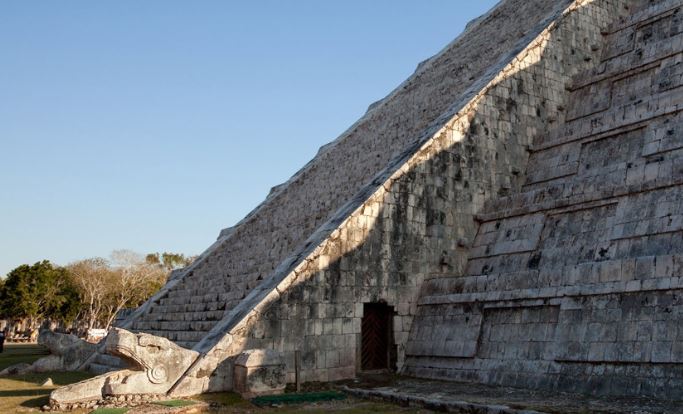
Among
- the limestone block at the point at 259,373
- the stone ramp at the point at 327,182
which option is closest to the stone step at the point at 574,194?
the stone ramp at the point at 327,182

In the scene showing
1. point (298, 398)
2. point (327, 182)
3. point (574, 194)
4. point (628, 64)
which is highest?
point (628, 64)

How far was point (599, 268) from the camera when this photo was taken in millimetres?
8562

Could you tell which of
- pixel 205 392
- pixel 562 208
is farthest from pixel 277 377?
pixel 562 208

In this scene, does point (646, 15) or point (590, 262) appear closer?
point (590, 262)

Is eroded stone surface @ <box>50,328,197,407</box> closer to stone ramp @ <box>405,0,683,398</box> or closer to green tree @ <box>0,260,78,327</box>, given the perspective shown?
stone ramp @ <box>405,0,683,398</box>

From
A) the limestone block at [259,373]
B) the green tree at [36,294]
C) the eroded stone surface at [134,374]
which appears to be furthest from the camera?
the green tree at [36,294]

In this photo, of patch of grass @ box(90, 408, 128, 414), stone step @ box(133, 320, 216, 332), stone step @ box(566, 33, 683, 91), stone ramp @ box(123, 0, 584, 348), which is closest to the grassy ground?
patch of grass @ box(90, 408, 128, 414)

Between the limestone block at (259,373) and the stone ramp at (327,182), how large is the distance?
3.46 m

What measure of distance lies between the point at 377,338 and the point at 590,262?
396 centimetres

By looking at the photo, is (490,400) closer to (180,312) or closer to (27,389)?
(27,389)

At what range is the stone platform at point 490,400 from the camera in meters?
6.53

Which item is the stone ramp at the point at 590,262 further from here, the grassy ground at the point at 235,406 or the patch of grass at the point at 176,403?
the patch of grass at the point at 176,403

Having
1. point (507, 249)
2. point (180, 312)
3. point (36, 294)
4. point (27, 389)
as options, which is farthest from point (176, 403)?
point (36, 294)

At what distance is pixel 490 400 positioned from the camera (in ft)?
24.2
